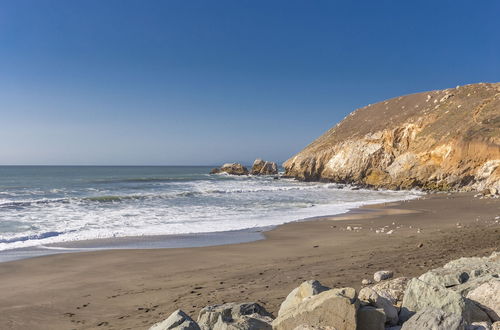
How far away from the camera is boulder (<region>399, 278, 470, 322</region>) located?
163 inches

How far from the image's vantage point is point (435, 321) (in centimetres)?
364

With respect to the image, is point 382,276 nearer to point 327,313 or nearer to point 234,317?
point 327,313

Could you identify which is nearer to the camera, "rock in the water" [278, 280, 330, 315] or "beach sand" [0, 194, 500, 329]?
"rock in the water" [278, 280, 330, 315]

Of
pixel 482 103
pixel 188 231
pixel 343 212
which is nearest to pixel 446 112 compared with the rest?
pixel 482 103

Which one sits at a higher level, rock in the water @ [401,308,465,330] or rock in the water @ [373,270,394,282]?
rock in the water @ [401,308,465,330]

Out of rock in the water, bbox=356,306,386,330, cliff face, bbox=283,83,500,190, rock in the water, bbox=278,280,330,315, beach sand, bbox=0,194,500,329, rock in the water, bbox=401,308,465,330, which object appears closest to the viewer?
rock in the water, bbox=401,308,465,330

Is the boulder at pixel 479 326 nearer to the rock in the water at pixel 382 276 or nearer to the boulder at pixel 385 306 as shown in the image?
the boulder at pixel 385 306

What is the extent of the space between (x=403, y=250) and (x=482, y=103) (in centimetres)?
3761

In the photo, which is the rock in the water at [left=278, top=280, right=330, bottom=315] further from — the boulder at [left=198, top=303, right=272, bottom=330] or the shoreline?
the shoreline

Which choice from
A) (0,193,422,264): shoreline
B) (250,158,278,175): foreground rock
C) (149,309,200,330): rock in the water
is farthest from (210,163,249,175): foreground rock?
(149,309,200,330): rock in the water

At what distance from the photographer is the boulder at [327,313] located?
3.77 metres

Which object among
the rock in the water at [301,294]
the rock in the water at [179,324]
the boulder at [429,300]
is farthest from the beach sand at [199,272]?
the boulder at [429,300]

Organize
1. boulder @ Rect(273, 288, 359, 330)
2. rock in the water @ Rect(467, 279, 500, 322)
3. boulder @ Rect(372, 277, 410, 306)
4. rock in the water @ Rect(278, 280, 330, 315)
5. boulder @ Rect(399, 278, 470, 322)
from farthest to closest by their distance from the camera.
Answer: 1. boulder @ Rect(372, 277, 410, 306)
2. rock in the water @ Rect(278, 280, 330, 315)
3. rock in the water @ Rect(467, 279, 500, 322)
4. boulder @ Rect(399, 278, 470, 322)
5. boulder @ Rect(273, 288, 359, 330)

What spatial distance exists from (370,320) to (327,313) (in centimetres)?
45
